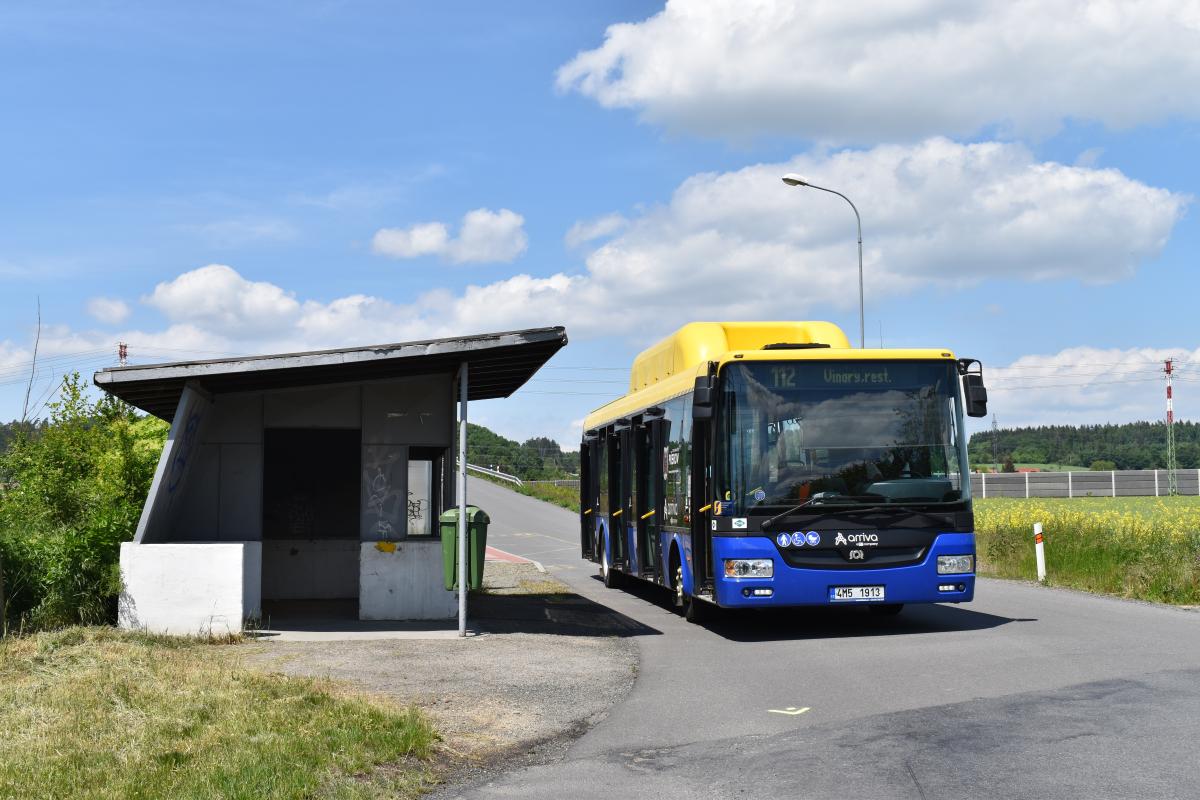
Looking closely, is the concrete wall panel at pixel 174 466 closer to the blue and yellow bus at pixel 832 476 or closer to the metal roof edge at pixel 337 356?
the metal roof edge at pixel 337 356

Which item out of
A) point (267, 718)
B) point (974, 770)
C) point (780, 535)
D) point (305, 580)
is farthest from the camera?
point (305, 580)

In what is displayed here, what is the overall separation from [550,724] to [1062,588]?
12897 mm

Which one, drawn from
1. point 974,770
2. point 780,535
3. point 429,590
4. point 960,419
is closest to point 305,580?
point 429,590

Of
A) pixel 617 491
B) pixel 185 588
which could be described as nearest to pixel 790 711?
pixel 185 588

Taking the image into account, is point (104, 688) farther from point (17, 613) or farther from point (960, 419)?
point (960, 419)

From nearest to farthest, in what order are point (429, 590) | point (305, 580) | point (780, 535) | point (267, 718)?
1. point (267, 718)
2. point (780, 535)
3. point (429, 590)
4. point (305, 580)

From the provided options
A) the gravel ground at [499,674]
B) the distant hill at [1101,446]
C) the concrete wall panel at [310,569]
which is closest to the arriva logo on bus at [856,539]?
the gravel ground at [499,674]

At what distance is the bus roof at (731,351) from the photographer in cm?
1371

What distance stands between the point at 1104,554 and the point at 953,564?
7.80m

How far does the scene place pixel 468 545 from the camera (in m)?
15.0

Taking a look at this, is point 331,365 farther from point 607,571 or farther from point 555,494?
point 555,494

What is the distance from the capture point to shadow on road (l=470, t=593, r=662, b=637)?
15.1m

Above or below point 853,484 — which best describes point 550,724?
below

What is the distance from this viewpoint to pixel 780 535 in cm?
1331
